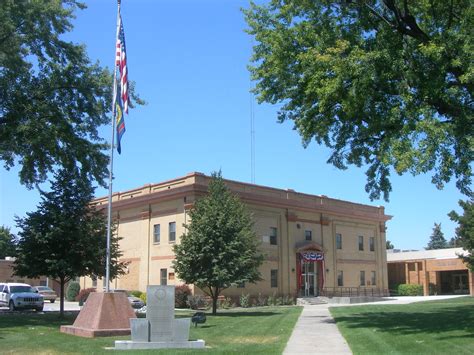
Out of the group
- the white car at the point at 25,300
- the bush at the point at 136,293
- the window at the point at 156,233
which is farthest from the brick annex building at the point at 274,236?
the white car at the point at 25,300

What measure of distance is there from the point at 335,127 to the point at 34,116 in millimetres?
14266

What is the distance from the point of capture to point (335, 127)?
21.6 metres

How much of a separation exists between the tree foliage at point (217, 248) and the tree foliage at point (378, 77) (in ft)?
29.9

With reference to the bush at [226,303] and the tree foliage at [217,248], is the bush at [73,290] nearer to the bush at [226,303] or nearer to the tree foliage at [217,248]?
the bush at [226,303]

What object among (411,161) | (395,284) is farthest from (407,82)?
(395,284)

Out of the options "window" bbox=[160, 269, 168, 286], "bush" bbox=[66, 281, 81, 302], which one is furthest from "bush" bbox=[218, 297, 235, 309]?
"bush" bbox=[66, 281, 81, 302]

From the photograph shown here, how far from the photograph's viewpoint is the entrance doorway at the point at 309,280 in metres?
45.8

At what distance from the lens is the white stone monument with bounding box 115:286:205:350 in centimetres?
1436

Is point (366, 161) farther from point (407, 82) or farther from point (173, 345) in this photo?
point (173, 345)

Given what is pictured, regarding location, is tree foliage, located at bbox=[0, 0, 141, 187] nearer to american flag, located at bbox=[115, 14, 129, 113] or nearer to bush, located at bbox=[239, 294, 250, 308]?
american flag, located at bbox=[115, 14, 129, 113]

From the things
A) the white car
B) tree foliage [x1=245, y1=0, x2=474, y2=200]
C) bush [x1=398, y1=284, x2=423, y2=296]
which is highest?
tree foliage [x1=245, y1=0, x2=474, y2=200]

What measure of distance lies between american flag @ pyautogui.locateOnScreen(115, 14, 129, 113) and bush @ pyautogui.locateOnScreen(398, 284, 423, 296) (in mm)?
48916

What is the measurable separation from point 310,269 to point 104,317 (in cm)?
3131

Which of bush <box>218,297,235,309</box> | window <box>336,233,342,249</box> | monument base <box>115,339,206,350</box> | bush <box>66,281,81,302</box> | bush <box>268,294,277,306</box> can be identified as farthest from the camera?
window <box>336,233,342,249</box>
